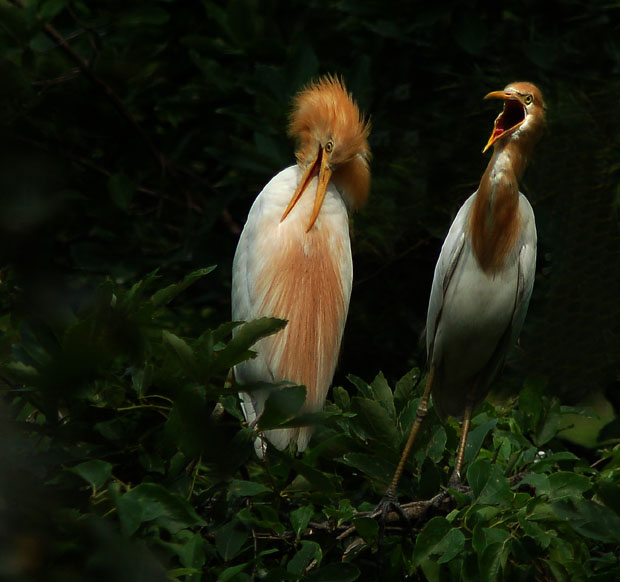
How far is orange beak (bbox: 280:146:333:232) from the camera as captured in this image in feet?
8.14

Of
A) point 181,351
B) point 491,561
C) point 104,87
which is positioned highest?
point 104,87

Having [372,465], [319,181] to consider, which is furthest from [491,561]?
[319,181]

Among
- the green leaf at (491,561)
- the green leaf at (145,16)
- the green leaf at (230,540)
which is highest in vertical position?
the green leaf at (145,16)

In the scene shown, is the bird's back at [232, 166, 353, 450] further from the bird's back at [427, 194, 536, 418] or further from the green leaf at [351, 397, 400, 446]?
the green leaf at [351, 397, 400, 446]

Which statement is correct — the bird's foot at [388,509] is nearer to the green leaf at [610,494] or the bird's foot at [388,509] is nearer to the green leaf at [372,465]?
the green leaf at [372,465]

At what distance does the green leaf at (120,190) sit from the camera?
2836 mm

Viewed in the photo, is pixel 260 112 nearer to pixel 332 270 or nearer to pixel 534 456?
pixel 332 270

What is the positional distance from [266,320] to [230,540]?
0.46 meters

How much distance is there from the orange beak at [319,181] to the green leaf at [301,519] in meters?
1.14

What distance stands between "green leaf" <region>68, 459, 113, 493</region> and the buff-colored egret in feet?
3.74

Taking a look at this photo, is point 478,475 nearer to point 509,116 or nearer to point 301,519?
point 301,519

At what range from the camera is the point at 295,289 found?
240cm

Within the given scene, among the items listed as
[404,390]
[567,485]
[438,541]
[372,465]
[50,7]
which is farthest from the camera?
[50,7]

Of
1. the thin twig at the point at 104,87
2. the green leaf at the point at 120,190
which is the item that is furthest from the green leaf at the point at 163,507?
the green leaf at the point at 120,190
